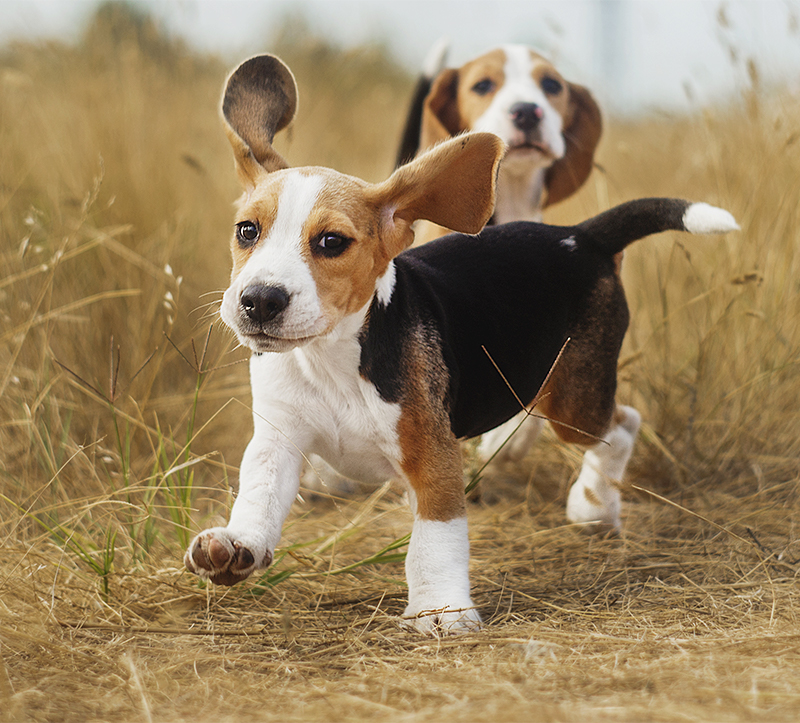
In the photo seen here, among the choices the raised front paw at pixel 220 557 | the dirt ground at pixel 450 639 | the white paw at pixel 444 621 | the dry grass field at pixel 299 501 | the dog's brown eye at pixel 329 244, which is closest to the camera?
the dirt ground at pixel 450 639

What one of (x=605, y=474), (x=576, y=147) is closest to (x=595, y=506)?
(x=605, y=474)

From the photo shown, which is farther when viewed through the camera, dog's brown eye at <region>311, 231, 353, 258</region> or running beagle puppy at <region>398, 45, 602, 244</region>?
running beagle puppy at <region>398, 45, 602, 244</region>

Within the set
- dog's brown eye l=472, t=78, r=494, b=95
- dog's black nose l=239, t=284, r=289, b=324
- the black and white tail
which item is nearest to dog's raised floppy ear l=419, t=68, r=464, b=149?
dog's brown eye l=472, t=78, r=494, b=95

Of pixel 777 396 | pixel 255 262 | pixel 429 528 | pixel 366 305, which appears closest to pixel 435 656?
pixel 429 528

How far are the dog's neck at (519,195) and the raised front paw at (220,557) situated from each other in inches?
96.2

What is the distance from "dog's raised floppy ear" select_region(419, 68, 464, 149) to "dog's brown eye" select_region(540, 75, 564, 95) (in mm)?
446

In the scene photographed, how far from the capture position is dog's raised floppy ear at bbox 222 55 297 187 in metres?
2.67

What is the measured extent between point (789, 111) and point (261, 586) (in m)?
3.76

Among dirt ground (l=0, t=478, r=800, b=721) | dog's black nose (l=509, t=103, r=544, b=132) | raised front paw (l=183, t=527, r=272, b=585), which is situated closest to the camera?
dirt ground (l=0, t=478, r=800, b=721)

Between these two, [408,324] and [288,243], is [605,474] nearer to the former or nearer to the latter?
[408,324]

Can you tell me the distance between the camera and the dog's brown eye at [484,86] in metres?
4.43

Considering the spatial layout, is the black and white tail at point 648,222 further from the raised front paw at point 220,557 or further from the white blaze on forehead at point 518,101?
the raised front paw at point 220,557

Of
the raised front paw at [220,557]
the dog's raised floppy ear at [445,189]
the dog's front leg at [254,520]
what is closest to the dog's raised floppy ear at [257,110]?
the dog's raised floppy ear at [445,189]

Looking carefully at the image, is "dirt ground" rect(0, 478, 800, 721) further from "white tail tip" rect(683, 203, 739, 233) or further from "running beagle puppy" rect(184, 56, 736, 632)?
"white tail tip" rect(683, 203, 739, 233)
